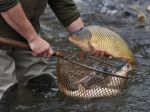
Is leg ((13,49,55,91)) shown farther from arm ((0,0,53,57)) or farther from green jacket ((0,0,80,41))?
arm ((0,0,53,57))

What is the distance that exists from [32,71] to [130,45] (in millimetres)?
2887

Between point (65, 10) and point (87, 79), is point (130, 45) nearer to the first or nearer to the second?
point (65, 10)

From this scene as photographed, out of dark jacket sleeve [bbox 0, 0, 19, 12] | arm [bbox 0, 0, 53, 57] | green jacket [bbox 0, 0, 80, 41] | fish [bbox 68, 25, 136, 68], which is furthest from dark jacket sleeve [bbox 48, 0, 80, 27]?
dark jacket sleeve [bbox 0, 0, 19, 12]

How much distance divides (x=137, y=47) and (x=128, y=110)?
2.77 meters

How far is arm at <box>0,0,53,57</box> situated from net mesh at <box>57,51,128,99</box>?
0.30 metres

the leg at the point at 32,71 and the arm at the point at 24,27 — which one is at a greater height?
the arm at the point at 24,27

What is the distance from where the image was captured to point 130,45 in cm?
802

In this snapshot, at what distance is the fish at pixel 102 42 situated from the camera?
497cm

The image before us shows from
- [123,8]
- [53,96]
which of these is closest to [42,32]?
[123,8]

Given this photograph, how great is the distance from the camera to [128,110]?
5234 millimetres

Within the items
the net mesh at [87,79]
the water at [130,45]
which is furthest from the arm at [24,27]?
the water at [130,45]

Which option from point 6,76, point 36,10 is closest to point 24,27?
point 36,10

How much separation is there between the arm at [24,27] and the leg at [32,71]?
1.66 feet

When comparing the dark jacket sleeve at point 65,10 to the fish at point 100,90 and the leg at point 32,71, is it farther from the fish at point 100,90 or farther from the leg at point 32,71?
the fish at point 100,90
